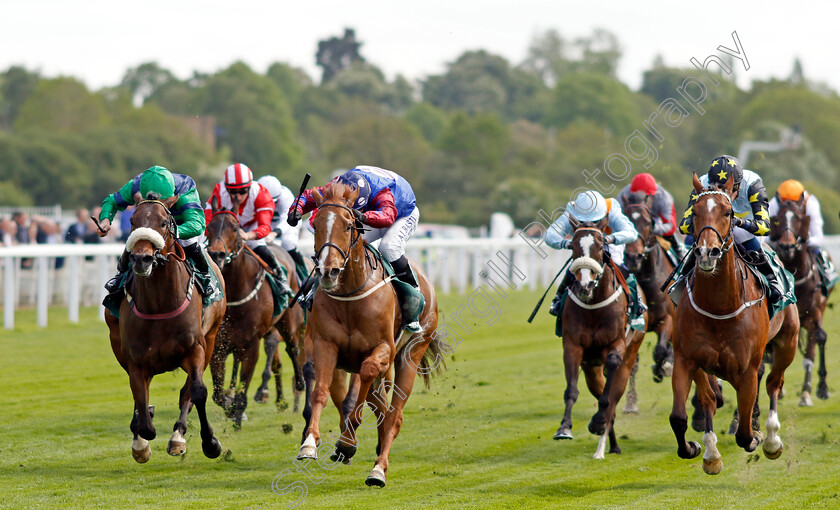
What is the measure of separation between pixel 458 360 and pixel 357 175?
637 centimetres

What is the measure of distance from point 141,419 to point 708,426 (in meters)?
3.16

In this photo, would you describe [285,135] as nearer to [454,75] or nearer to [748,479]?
[454,75]

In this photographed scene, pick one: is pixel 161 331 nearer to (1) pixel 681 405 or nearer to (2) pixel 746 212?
(1) pixel 681 405

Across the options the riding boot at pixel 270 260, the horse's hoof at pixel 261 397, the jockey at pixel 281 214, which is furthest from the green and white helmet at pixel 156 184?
the horse's hoof at pixel 261 397

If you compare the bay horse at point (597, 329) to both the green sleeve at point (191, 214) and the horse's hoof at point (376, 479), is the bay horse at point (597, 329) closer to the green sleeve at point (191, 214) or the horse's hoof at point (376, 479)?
the horse's hoof at point (376, 479)

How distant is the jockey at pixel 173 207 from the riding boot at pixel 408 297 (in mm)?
1205

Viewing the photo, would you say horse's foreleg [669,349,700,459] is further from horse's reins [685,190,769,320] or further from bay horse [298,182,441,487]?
bay horse [298,182,441,487]

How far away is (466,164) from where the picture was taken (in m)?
49.8

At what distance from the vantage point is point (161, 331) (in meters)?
6.25

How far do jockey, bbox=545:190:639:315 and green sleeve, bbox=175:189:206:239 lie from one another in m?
2.50

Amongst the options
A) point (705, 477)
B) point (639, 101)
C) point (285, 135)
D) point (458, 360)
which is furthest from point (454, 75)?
point (705, 477)

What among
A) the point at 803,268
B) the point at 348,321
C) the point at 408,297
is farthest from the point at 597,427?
the point at 803,268

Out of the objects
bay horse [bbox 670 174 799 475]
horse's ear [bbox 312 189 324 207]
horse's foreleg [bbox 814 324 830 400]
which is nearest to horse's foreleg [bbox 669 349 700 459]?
bay horse [bbox 670 174 799 475]

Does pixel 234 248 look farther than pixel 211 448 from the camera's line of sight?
Yes
